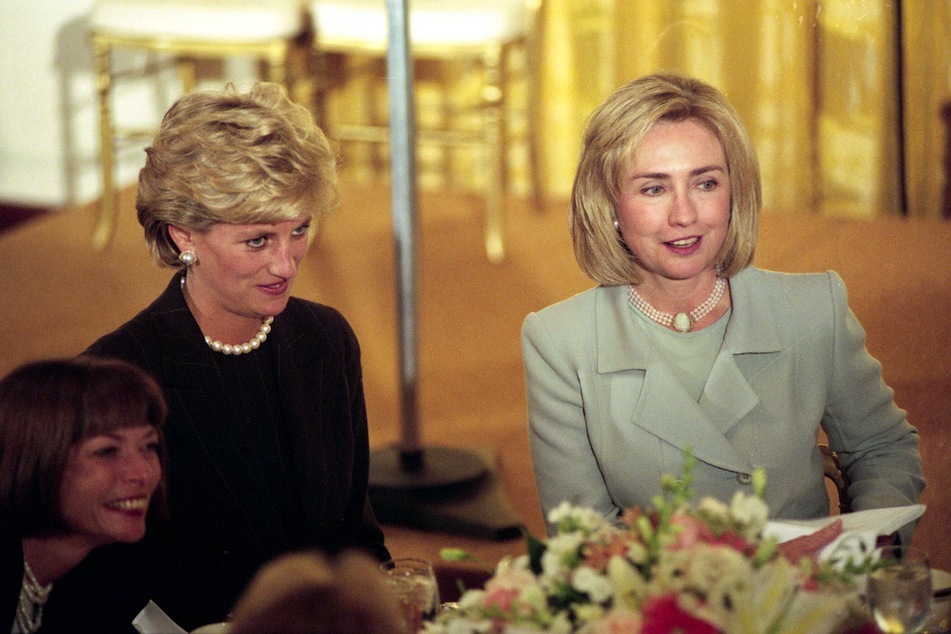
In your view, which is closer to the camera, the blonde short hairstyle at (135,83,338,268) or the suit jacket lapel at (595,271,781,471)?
the blonde short hairstyle at (135,83,338,268)

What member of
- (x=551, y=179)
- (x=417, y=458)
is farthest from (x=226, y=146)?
(x=551, y=179)

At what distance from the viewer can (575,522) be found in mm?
1168

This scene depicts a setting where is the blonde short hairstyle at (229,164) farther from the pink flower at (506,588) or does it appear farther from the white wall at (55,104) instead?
the white wall at (55,104)

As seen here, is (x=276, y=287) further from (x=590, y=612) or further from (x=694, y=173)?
(x=590, y=612)

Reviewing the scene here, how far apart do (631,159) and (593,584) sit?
894mm

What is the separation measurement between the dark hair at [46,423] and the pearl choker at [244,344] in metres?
0.37

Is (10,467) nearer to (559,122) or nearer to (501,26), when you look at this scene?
(501,26)

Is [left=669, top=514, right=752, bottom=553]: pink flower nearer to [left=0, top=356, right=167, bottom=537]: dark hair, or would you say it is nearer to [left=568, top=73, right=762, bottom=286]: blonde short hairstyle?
[left=0, top=356, right=167, bottom=537]: dark hair

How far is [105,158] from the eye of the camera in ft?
11.3

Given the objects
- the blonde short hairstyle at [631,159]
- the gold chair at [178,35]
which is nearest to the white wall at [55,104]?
A: the gold chair at [178,35]

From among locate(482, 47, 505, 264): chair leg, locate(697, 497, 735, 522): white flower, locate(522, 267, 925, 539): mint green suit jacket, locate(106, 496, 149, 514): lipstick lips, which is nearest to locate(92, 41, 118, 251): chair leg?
locate(482, 47, 505, 264): chair leg

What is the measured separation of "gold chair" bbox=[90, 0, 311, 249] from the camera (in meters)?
3.45

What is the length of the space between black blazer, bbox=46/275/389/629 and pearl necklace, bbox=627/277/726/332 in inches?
18.9

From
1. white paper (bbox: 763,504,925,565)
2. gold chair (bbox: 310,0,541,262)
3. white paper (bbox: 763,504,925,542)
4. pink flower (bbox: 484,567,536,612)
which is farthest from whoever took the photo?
gold chair (bbox: 310,0,541,262)
